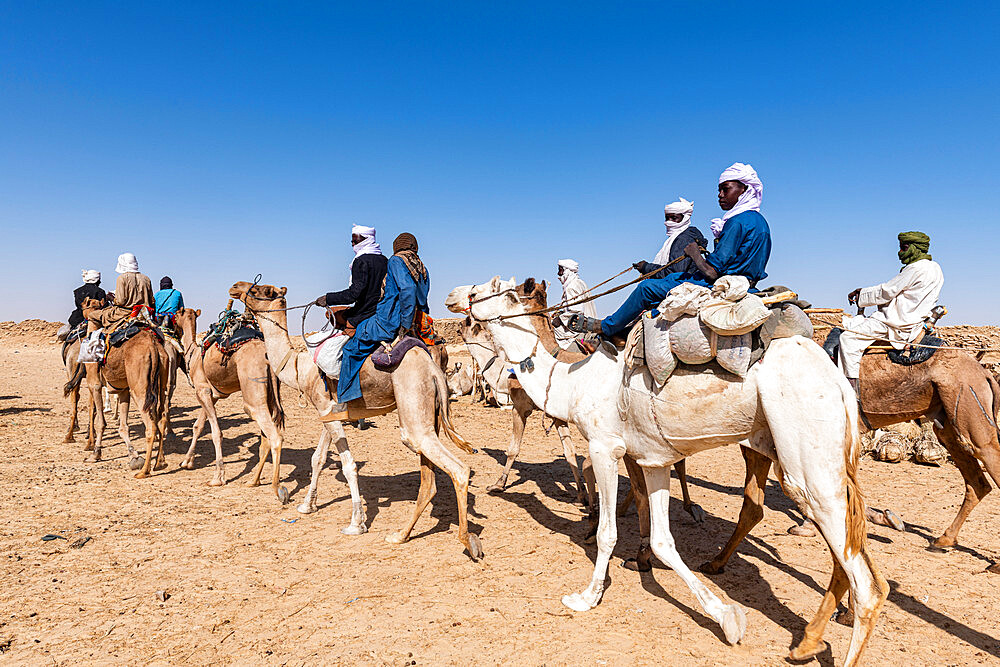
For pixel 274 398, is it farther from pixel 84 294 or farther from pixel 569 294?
pixel 84 294

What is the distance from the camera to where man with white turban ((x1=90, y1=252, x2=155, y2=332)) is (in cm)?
1019

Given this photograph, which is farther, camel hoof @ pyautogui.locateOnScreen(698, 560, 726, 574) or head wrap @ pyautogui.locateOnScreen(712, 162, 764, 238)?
camel hoof @ pyautogui.locateOnScreen(698, 560, 726, 574)

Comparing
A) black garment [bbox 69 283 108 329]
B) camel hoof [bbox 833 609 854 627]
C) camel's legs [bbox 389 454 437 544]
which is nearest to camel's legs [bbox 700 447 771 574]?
camel hoof [bbox 833 609 854 627]

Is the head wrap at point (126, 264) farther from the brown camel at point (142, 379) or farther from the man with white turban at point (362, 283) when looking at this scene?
the man with white turban at point (362, 283)

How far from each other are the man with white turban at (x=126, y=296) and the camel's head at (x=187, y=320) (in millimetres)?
450

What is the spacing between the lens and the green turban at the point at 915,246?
6645 mm

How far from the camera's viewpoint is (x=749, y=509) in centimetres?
553

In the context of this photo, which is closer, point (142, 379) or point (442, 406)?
point (442, 406)

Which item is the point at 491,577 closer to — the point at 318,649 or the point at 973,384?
the point at 318,649

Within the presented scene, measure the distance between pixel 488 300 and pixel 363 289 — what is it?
178 centimetres

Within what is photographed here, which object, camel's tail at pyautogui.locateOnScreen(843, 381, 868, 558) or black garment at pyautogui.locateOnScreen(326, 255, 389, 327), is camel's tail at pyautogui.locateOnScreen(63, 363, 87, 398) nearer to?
black garment at pyautogui.locateOnScreen(326, 255, 389, 327)

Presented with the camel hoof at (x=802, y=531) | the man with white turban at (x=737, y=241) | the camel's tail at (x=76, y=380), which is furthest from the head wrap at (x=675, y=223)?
the camel's tail at (x=76, y=380)

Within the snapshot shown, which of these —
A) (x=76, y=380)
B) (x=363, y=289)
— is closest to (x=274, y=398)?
(x=363, y=289)

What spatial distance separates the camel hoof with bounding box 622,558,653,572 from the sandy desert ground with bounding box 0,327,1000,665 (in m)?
0.07
